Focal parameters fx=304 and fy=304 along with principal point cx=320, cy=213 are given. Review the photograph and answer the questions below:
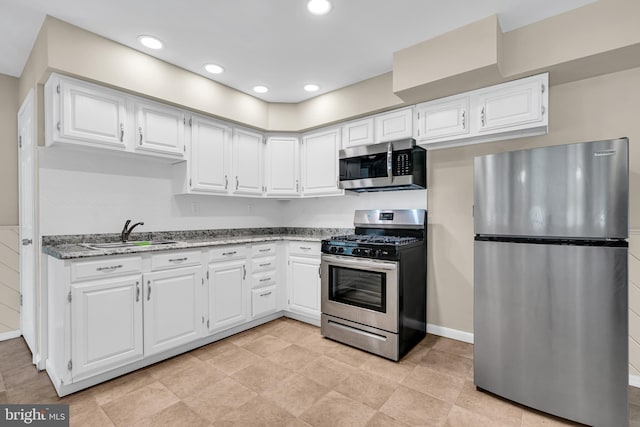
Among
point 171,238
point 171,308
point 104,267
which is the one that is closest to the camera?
point 104,267

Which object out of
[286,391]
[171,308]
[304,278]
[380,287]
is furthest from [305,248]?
[286,391]

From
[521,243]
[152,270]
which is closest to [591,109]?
[521,243]

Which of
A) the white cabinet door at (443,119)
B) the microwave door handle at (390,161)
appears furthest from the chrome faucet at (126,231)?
the white cabinet door at (443,119)

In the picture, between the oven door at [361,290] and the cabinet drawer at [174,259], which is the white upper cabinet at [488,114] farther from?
the cabinet drawer at [174,259]

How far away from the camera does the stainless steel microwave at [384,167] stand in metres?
2.92

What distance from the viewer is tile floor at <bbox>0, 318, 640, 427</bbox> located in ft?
6.11

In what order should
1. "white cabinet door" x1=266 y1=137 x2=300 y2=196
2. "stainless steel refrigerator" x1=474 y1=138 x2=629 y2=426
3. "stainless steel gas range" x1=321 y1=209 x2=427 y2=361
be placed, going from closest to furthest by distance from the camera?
1. "stainless steel refrigerator" x1=474 y1=138 x2=629 y2=426
2. "stainless steel gas range" x1=321 y1=209 x2=427 y2=361
3. "white cabinet door" x1=266 y1=137 x2=300 y2=196

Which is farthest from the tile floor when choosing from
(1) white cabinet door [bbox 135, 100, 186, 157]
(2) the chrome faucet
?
(1) white cabinet door [bbox 135, 100, 186, 157]

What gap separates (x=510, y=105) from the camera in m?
2.40

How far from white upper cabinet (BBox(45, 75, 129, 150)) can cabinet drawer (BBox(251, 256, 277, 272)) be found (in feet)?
5.42

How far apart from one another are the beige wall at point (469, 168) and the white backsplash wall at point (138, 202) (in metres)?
0.31

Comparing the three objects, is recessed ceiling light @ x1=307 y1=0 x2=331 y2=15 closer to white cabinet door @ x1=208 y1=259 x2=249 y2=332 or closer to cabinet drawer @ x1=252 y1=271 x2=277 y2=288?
white cabinet door @ x1=208 y1=259 x2=249 y2=332

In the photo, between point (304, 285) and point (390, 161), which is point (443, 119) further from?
point (304, 285)

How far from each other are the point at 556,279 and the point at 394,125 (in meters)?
1.91
